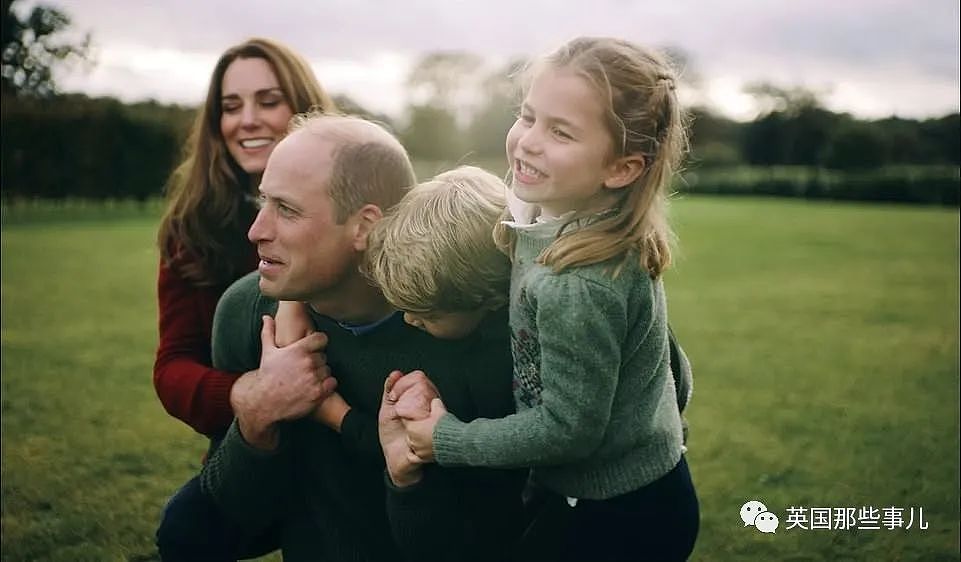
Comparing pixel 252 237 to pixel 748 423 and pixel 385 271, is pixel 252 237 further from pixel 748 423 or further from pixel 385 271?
pixel 748 423

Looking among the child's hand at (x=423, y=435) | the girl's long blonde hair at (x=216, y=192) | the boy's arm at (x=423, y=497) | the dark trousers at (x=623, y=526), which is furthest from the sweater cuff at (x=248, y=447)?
the girl's long blonde hair at (x=216, y=192)

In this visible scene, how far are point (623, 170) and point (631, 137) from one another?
86 millimetres

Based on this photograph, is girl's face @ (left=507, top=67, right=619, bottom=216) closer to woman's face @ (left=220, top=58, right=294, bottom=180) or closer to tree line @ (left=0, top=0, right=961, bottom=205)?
woman's face @ (left=220, top=58, right=294, bottom=180)

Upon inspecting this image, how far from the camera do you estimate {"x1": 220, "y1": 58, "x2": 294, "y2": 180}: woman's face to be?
12.7ft

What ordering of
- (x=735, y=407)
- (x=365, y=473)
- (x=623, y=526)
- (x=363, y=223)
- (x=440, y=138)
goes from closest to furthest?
1. (x=623, y=526)
2. (x=363, y=223)
3. (x=365, y=473)
4. (x=735, y=407)
5. (x=440, y=138)

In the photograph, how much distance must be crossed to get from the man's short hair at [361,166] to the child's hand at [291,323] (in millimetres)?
303

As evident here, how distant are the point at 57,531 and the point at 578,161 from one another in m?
4.02

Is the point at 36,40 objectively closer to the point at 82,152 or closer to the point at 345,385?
the point at 345,385

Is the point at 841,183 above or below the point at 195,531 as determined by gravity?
below

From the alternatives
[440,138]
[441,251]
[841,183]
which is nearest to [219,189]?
[441,251]

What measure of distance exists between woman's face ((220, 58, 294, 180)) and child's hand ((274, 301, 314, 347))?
136 cm

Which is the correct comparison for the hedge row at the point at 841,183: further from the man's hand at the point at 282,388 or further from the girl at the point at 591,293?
Result: the man's hand at the point at 282,388

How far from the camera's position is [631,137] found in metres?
2.24

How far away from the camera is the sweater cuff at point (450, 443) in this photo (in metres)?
2.26
